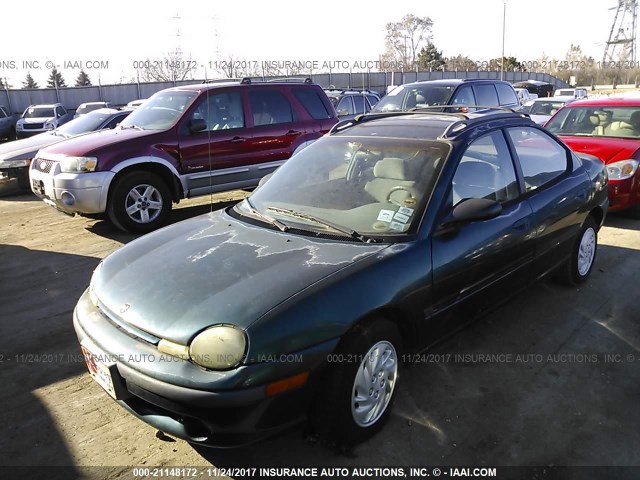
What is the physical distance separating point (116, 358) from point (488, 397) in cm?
216

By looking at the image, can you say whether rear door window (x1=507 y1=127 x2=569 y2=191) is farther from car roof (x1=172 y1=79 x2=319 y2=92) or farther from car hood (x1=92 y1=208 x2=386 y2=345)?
car roof (x1=172 y1=79 x2=319 y2=92)

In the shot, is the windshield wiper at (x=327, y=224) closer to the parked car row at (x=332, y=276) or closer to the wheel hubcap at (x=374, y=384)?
the parked car row at (x=332, y=276)

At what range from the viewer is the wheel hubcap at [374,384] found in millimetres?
2541

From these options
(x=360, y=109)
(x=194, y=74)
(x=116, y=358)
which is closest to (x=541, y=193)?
(x=116, y=358)

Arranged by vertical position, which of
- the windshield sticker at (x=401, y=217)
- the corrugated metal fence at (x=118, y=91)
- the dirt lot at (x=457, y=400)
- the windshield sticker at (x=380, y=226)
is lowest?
the dirt lot at (x=457, y=400)

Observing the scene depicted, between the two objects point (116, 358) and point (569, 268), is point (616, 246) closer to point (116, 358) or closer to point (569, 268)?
point (569, 268)

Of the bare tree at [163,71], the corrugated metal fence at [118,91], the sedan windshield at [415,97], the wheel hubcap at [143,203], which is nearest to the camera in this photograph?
the wheel hubcap at [143,203]

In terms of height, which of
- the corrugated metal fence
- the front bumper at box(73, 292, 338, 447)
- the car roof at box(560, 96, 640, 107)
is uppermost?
the corrugated metal fence

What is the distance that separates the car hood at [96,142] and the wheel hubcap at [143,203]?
1.93 ft

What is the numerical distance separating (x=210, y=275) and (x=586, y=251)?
12.2 feet

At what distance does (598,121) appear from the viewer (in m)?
7.74

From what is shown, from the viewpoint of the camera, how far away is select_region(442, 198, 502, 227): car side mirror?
9.80 feet

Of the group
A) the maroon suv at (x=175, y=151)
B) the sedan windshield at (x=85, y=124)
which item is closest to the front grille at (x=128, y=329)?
the maroon suv at (x=175, y=151)

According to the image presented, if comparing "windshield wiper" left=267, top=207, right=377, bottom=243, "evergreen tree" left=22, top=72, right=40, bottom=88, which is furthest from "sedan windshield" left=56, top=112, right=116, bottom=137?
"evergreen tree" left=22, top=72, right=40, bottom=88
